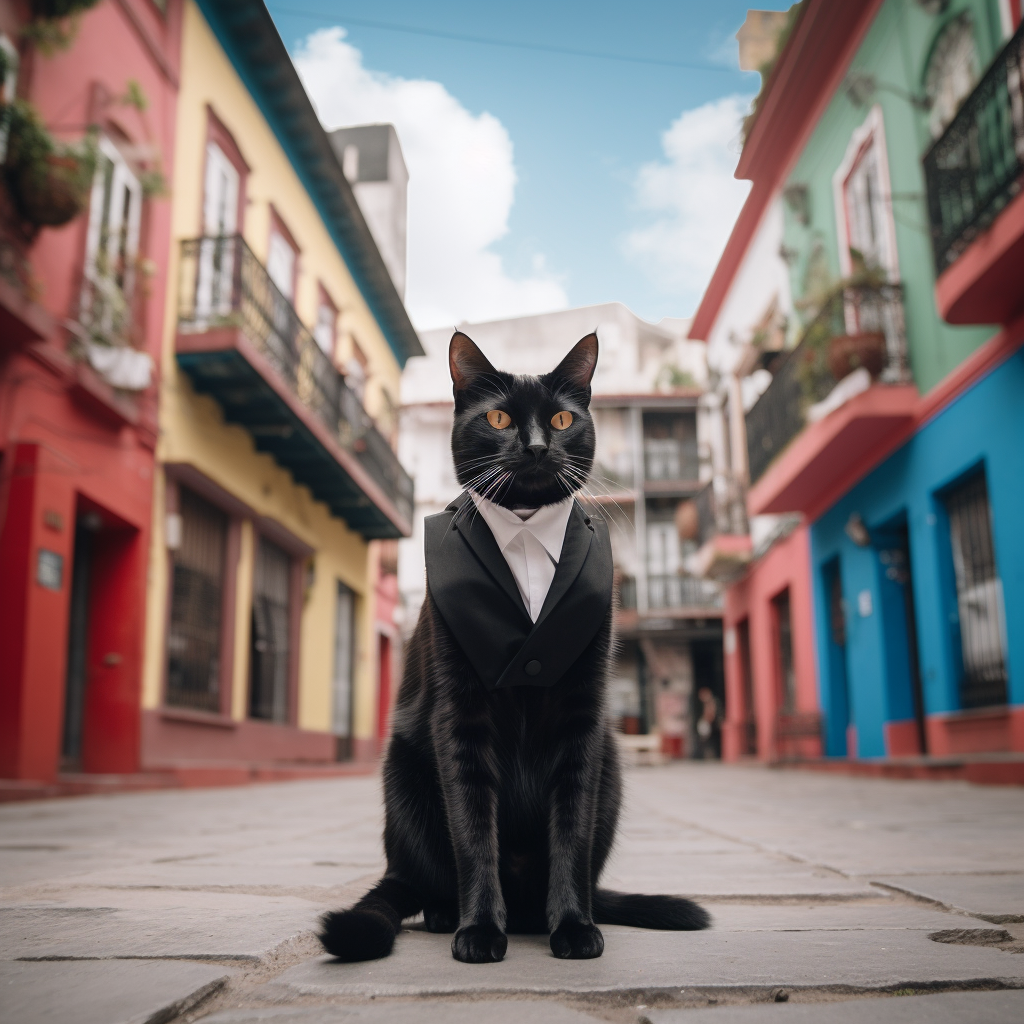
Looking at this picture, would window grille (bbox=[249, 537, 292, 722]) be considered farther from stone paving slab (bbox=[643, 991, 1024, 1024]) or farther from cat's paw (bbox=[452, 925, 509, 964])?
stone paving slab (bbox=[643, 991, 1024, 1024])

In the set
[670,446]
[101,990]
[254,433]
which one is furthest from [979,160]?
[670,446]

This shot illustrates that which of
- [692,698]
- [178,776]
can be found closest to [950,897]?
[178,776]

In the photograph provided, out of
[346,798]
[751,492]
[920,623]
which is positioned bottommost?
[346,798]

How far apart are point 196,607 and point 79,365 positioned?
9.90 feet

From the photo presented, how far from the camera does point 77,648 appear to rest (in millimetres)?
7590

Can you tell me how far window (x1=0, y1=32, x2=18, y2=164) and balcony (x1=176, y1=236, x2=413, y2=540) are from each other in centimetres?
245

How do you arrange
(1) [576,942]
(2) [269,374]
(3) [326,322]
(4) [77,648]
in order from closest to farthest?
1. (1) [576,942]
2. (4) [77,648]
3. (2) [269,374]
4. (3) [326,322]

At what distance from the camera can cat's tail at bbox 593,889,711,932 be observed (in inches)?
66.0

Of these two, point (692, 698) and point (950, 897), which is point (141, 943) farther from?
point (692, 698)

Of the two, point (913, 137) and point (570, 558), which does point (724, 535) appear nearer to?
point (913, 137)

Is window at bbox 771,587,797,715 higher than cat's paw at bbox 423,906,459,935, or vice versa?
window at bbox 771,587,797,715

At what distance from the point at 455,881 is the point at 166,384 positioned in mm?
7417

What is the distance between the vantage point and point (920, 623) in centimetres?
854

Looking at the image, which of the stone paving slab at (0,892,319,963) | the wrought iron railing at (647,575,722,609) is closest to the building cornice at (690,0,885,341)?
the stone paving slab at (0,892,319,963)
